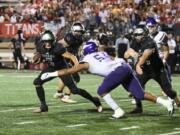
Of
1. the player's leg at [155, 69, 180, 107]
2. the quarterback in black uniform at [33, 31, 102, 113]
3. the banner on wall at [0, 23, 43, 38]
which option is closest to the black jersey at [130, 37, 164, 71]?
the player's leg at [155, 69, 180, 107]

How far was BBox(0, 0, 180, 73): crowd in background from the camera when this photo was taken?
25438mm

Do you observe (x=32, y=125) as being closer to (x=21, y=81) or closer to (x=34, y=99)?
(x=34, y=99)

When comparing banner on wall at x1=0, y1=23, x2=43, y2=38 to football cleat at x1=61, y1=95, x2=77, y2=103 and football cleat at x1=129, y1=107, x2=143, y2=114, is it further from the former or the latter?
football cleat at x1=129, y1=107, x2=143, y2=114

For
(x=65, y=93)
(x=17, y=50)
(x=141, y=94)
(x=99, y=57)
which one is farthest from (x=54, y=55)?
(x=17, y=50)

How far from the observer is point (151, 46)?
10.8 m

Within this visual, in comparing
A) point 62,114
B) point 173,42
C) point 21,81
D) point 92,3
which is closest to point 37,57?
point 62,114

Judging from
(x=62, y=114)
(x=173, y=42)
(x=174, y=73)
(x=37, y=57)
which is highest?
(x=37, y=57)

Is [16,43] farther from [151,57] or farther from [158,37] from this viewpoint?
[151,57]

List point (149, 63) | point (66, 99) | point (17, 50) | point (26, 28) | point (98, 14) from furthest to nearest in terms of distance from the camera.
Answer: point (26, 28)
point (98, 14)
point (17, 50)
point (66, 99)
point (149, 63)

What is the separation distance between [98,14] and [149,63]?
1550cm

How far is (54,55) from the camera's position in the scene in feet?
36.6

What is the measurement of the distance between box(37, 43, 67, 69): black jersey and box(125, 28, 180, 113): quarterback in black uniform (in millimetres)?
1152

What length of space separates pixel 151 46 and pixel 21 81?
9.11m

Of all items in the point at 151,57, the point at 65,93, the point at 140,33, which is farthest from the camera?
the point at 65,93
